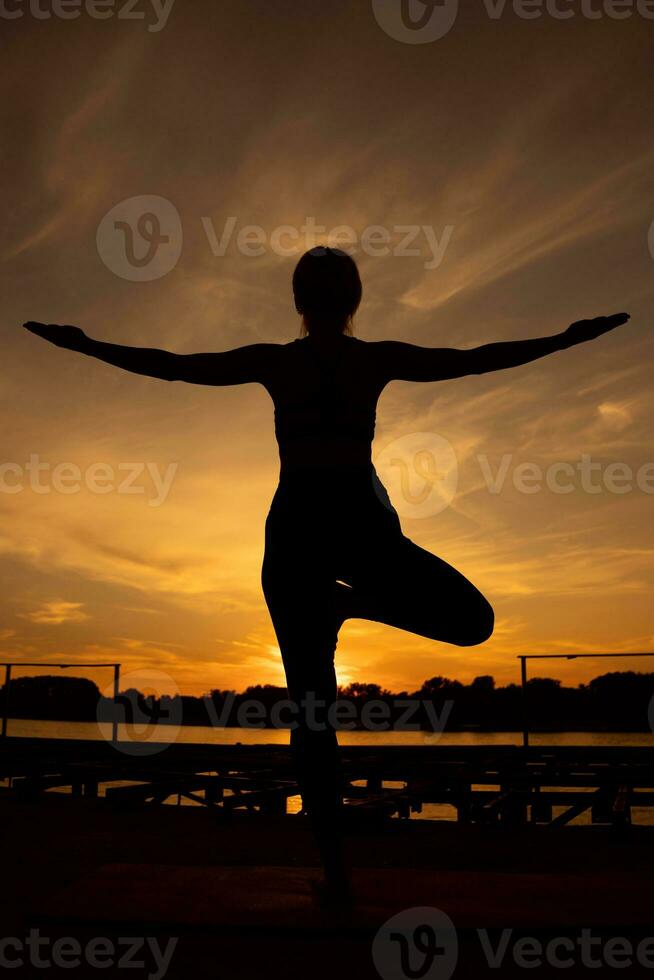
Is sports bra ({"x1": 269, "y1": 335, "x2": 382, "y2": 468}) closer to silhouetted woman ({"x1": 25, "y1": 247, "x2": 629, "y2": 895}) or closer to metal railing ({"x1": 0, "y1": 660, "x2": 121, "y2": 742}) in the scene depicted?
silhouetted woman ({"x1": 25, "y1": 247, "x2": 629, "y2": 895})

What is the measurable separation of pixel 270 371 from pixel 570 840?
9.98 feet

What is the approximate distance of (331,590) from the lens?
204 cm

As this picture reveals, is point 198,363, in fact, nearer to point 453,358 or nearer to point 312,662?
point 453,358

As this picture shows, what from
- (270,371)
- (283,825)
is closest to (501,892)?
(270,371)

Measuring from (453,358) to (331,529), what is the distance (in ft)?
1.98

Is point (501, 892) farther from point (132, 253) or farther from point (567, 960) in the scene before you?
point (132, 253)

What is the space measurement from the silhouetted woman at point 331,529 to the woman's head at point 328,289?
0.37ft

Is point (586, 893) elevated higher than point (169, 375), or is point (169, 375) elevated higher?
point (169, 375)

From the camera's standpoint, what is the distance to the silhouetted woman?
197 cm

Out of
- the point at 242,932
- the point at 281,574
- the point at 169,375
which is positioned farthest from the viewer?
the point at 169,375

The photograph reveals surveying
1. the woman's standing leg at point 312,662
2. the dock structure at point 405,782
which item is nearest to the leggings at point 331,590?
the woman's standing leg at point 312,662

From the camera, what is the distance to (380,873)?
2.31 meters

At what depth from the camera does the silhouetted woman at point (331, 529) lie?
1971 millimetres

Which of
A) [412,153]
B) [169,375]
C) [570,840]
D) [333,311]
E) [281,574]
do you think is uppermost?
[412,153]
